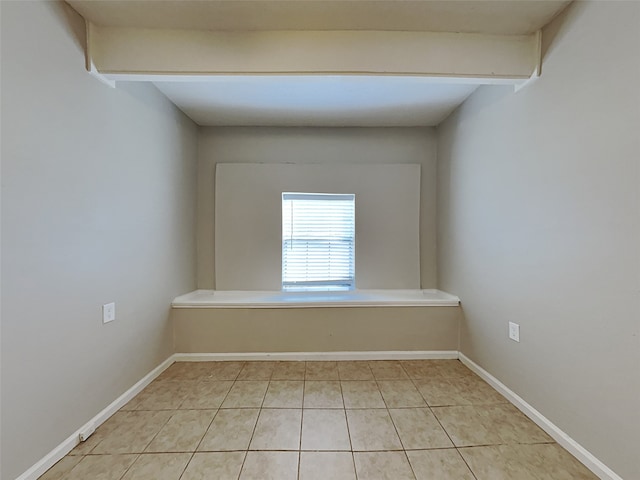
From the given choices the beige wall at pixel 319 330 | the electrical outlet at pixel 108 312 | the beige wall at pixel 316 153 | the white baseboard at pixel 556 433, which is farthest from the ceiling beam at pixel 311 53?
the white baseboard at pixel 556 433

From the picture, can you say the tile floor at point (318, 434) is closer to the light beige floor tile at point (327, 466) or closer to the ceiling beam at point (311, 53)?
the light beige floor tile at point (327, 466)

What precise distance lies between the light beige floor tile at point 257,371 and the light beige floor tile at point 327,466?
3.14ft

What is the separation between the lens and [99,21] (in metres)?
1.65

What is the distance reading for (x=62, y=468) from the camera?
4.63 ft

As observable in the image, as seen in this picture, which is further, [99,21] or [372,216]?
[372,216]

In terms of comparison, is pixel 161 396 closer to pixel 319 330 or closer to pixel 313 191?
pixel 319 330

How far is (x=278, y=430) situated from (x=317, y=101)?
256 cm

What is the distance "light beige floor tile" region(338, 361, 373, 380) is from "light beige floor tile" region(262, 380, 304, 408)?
1.29ft

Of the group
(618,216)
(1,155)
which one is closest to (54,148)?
(1,155)

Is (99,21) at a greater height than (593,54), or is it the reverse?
(99,21)

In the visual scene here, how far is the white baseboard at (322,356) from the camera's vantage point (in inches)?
105

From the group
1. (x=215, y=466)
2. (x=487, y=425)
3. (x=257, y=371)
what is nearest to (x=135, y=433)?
(x=215, y=466)

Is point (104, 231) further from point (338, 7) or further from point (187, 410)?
point (338, 7)

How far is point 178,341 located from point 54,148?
1881mm
